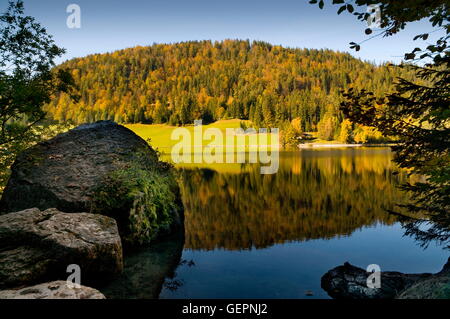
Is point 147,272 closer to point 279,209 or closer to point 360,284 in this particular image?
point 360,284

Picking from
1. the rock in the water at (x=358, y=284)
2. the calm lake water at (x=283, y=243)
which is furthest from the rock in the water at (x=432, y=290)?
the calm lake water at (x=283, y=243)

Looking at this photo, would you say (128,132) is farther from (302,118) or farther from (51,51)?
(302,118)

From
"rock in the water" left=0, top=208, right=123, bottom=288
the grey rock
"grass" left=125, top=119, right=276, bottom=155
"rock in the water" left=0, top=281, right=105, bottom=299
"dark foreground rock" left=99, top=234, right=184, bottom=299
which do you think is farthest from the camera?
"grass" left=125, top=119, right=276, bottom=155

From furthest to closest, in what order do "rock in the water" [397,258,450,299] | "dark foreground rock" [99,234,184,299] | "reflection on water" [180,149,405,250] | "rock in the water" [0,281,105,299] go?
"reflection on water" [180,149,405,250], "dark foreground rock" [99,234,184,299], "rock in the water" [0,281,105,299], "rock in the water" [397,258,450,299]

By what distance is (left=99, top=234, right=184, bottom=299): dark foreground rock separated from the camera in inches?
343

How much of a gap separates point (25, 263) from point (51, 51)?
959cm

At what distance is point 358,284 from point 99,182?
32.3 ft

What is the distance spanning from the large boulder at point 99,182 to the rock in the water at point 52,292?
488 centimetres

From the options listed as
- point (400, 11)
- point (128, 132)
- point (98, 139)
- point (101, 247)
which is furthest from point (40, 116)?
point (400, 11)

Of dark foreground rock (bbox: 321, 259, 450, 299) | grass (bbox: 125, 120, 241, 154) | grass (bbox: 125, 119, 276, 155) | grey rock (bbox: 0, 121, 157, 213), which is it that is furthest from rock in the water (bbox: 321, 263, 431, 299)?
grass (bbox: 125, 120, 241, 154)

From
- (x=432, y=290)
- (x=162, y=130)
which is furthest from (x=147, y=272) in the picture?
(x=162, y=130)

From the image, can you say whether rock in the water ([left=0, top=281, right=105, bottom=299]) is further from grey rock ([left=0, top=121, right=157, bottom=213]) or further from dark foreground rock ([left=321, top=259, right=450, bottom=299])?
dark foreground rock ([left=321, top=259, right=450, bottom=299])

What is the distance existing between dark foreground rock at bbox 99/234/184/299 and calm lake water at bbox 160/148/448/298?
325 mm

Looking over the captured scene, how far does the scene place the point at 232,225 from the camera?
18.2 metres
